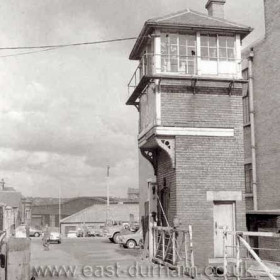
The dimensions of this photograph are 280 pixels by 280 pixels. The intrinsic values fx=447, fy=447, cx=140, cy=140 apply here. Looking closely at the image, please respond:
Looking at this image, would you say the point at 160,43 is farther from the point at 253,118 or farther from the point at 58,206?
the point at 58,206

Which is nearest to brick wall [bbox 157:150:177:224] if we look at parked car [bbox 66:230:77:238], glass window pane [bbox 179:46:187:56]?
glass window pane [bbox 179:46:187:56]

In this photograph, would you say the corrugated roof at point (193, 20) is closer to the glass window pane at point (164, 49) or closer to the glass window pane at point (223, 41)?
the glass window pane at point (223, 41)

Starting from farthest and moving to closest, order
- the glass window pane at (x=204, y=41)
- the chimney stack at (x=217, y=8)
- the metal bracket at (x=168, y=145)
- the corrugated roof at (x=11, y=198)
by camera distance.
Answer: the corrugated roof at (x=11, y=198) < the chimney stack at (x=217, y=8) < the glass window pane at (x=204, y=41) < the metal bracket at (x=168, y=145)

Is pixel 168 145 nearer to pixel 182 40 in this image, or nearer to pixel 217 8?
pixel 182 40

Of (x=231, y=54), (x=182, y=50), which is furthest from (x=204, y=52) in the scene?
(x=231, y=54)

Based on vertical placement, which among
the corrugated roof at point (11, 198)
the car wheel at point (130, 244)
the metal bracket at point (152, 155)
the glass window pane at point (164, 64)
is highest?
the glass window pane at point (164, 64)

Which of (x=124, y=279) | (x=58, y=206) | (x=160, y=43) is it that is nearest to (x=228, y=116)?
(x=160, y=43)

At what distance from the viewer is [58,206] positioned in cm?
8150

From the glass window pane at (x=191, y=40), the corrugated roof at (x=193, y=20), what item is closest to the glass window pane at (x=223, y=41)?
the corrugated roof at (x=193, y=20)

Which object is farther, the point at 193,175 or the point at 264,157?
the point at 264,157

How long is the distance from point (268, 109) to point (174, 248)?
935 centimetres

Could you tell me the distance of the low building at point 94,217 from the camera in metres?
68.8

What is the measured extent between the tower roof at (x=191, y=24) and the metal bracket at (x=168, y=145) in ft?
13.7

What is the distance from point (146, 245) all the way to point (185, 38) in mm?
8774
